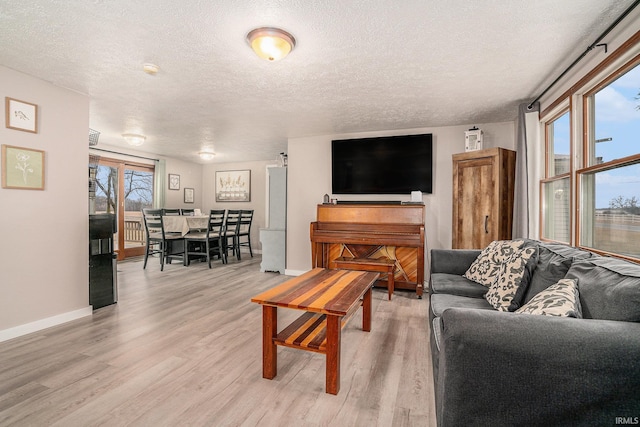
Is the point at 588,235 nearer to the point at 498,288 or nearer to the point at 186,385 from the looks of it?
the point at 498,288

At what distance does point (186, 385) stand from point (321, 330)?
0.88 m

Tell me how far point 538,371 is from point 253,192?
697 centimetres

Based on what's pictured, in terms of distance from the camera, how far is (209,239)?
5.55 m

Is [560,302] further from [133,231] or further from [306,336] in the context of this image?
[133,231]

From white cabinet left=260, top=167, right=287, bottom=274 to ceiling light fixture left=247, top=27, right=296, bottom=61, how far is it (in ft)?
10.3

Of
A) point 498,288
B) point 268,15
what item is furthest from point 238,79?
point 498,288

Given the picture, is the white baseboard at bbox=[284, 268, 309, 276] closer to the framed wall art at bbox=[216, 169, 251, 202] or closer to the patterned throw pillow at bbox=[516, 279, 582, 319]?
the framed wall art at bbox=[216, 169, 251, 202]

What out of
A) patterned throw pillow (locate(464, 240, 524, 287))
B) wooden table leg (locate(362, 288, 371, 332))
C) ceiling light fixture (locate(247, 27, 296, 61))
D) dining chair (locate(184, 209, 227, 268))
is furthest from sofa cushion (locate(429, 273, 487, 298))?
dining chair (locate(184, 209, 227, 268))

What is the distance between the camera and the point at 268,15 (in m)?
1.80

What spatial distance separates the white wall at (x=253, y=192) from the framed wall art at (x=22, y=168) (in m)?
4.79

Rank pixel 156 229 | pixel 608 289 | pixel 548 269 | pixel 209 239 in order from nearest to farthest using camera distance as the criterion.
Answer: pixel 608 289, pixel 548 269, pixel 156 229, pixel 209 239

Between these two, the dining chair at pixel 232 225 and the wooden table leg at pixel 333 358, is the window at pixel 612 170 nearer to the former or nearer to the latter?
the wooden table leg at pixel 333 358

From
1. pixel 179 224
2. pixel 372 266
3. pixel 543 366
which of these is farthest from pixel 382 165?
pixel 179 224

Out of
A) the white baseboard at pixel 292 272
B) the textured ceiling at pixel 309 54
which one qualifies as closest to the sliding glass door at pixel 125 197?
the textured ceiling at pixel 309 54
